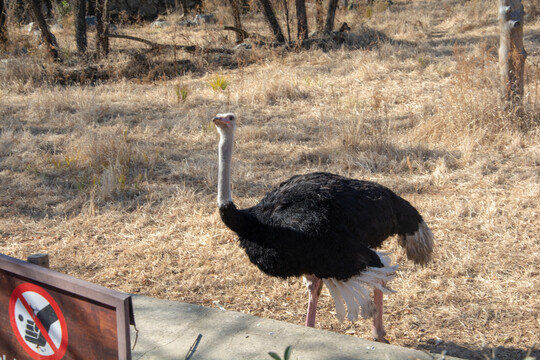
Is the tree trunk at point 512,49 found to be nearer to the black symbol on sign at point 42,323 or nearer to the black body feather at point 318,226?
the black body feather at point 318,226

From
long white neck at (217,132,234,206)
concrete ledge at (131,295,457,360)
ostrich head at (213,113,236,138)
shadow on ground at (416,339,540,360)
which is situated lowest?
shadow on ground at (416,339,540,360)

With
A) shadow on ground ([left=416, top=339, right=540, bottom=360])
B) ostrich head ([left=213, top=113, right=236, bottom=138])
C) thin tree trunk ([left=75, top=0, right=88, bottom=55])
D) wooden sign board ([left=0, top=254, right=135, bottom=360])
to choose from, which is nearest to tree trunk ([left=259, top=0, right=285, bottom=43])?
Result: thin tree trunk ([left=75, top=0, right=88, bottom=55])

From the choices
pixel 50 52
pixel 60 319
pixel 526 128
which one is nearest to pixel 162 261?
pixel 60 319

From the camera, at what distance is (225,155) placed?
3342mm

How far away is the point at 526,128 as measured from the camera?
20.0 ft

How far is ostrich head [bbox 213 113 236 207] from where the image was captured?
324cm

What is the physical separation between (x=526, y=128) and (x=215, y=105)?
3902 millimetres

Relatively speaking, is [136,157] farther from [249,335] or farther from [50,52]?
[50,52]

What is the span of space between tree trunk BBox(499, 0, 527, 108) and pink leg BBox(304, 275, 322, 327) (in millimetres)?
3701

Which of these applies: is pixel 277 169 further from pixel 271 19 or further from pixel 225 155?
pixel 271 19

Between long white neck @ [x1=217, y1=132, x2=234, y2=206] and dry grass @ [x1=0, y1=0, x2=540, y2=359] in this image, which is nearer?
long white neck @ [x1=217, y1=132, x2=234, y2=206]

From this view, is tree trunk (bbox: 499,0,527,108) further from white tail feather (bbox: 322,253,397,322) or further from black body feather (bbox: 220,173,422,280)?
white tail feather (bbox: 322,253,397,322)

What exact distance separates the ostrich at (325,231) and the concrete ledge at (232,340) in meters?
0.28

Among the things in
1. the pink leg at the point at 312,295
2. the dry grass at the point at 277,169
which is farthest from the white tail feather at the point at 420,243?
the pink leg at the point at 312,295
